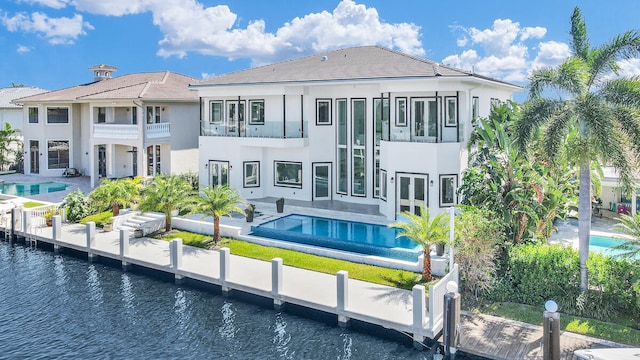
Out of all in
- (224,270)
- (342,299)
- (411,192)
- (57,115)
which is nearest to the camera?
(342,299)

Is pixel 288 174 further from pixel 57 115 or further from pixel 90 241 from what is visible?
pixel 57 115

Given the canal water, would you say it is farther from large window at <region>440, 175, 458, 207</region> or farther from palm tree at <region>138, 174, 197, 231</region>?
large window at <region>440, 175, 458, 207</region>

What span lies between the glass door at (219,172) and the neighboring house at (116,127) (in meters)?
4.86

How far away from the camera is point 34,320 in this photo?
15.2 m

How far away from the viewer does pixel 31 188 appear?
3444 cm

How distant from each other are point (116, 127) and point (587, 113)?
28457 millimetres

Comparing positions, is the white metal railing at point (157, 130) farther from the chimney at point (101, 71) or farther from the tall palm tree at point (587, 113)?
the tall palm tree at point (587, 113)

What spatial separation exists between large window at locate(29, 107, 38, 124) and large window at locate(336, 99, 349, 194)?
26.2 meters

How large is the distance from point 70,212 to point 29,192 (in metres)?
10.2

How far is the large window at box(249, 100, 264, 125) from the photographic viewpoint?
2898 centimetres

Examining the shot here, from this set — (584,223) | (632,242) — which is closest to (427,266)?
(584,223)

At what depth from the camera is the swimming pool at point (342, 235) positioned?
19.4m

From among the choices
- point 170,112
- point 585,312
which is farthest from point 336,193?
point 585,312

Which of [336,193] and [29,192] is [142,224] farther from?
[29,192]
